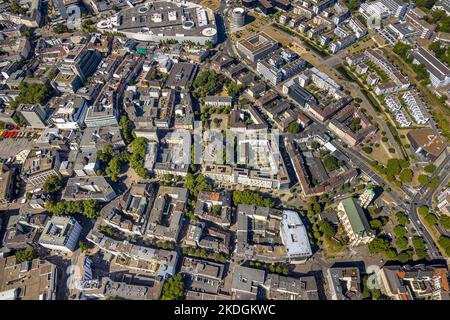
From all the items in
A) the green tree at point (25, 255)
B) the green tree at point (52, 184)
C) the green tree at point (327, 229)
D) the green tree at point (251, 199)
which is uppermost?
the green tree at point (327, 229)

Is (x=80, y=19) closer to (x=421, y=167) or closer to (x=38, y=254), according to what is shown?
(x=38, y=254)

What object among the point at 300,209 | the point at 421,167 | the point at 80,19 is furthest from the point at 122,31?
the point at 421,167

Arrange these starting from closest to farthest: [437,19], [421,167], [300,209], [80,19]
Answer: [300,209]
[421,167]
[437,19]
[80,19]

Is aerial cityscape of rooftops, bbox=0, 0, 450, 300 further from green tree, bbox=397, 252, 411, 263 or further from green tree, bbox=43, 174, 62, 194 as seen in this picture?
green tree, bbox=397, 252, 411, 263

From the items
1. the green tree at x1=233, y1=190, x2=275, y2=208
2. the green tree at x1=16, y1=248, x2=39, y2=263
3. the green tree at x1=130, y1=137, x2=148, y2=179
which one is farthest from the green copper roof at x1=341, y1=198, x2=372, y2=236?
the green tree at x1=16, y1=248, x2=39, y2=263

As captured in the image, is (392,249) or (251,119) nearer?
(392,249)

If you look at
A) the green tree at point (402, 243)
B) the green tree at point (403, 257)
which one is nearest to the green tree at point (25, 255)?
the green tree at point (403, 257)

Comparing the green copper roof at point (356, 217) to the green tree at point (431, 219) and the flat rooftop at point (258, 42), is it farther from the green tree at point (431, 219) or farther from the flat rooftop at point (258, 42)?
the flat rooftop at point (258, 42)
